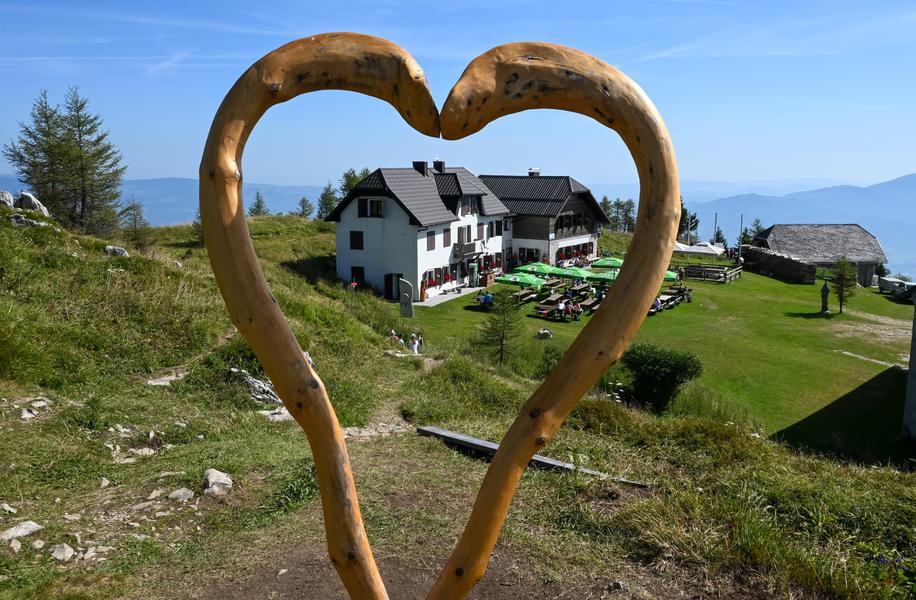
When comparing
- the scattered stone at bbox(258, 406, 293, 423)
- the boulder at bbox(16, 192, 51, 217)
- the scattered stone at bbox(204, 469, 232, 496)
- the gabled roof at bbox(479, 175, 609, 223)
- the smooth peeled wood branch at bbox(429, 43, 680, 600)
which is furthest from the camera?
the gabled roof at bbox(479, 175, 609, 223)

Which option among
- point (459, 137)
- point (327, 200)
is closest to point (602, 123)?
point (459, 137)

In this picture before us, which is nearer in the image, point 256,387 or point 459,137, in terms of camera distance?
point 459,137

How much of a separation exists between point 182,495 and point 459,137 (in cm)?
655

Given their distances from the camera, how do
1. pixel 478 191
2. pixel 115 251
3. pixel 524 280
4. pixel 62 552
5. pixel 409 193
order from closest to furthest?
pixel 62 552, pixel 115 251, pixel 409 193, pixel 524 280, pixel 478 191

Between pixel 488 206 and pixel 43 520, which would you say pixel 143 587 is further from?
pixel 488 206

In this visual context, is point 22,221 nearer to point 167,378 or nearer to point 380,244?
point 167,378

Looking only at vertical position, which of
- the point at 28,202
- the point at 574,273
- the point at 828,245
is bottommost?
the point at 574,273

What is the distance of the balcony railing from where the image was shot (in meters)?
36.9

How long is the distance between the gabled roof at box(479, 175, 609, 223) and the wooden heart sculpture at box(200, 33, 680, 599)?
3999cm

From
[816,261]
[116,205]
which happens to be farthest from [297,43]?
[816,261]

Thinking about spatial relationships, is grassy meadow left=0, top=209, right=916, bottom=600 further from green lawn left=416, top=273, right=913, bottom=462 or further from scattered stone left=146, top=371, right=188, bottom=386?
green lawn left=416, top=273, right=913, bottom=462

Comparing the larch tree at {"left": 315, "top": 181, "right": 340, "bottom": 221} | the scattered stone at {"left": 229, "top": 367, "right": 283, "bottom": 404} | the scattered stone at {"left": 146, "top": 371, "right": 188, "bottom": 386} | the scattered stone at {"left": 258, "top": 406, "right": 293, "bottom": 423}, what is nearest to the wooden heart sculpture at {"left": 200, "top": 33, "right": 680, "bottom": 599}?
the scattered stone at {"left": 258, "top": 406, "right": 293, "bottom": 423}

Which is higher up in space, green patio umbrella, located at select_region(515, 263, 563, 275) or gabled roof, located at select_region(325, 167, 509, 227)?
gabled roof, located at select_region(325, 167, 509, 227)

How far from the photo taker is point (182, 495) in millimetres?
7867
